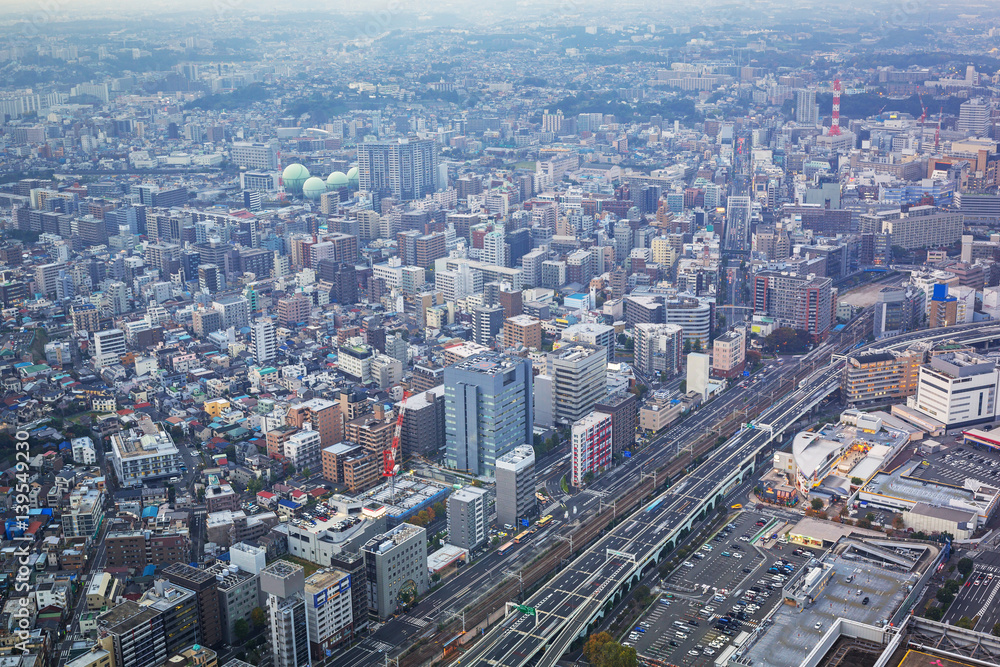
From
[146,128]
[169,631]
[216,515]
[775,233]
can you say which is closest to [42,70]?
[146,128]

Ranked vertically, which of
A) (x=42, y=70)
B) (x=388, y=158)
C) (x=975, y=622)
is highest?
(x=42, y=70)

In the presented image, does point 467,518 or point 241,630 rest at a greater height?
point 467,518

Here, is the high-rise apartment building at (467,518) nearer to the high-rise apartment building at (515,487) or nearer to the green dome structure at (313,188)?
the high-rise apartment building at (515,487)

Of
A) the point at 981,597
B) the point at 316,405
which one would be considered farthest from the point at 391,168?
the point at 981,597

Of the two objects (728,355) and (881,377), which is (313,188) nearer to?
(728,355)

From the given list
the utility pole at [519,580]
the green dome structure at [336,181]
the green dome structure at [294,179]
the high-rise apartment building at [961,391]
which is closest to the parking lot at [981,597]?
the high-rise apartment building at [961,391]

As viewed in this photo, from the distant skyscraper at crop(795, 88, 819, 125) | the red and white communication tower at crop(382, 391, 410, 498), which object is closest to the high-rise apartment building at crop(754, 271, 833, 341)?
the red and white communication tower at crop(382, 391, 410, 498)

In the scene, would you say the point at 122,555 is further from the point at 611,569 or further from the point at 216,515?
the point at 611,569
